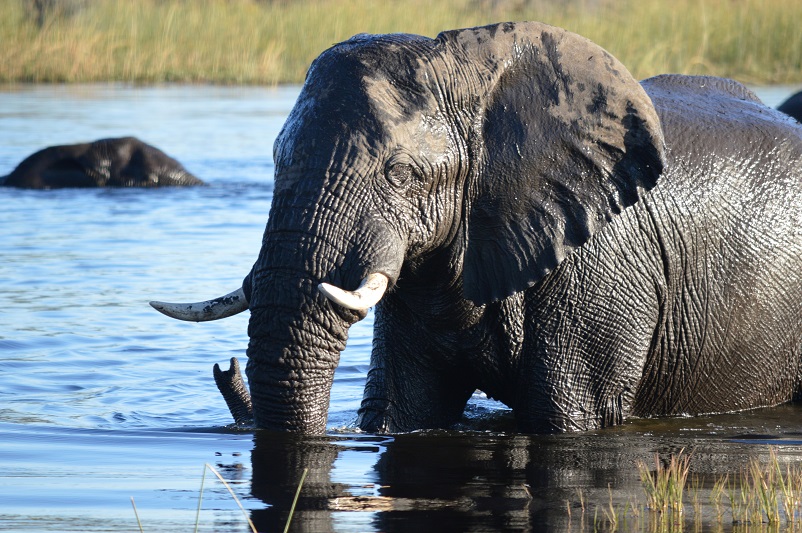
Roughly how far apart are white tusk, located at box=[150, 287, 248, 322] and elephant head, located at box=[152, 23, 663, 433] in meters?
0.02

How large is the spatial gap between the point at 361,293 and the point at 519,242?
1.02 meters

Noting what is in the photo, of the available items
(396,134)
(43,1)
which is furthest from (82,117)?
(396,134)

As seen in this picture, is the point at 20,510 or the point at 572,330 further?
the point at 572,330

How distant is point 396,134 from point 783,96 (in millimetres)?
17824

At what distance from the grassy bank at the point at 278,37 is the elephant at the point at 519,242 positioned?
18.1 metres

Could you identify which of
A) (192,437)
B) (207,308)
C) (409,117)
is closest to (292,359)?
(207,308)

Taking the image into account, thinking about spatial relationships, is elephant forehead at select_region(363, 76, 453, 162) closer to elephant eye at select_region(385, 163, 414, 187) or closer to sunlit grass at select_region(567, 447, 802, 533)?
elephant eye at select_region(385, 163, 414, 187)

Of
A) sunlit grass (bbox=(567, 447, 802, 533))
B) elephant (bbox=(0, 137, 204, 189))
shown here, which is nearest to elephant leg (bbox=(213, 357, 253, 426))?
sunlit grass (bbox=(567, 447, 802, 533))

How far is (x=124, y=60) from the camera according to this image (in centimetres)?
2884

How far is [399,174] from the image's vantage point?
6047 mm

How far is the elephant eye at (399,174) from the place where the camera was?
6.02 m

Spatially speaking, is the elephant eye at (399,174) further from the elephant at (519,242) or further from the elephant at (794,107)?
the elephant at (794,107)

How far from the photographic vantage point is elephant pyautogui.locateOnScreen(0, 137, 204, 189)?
17188 mm

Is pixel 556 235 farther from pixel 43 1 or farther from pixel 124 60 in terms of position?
pixel 43 1
